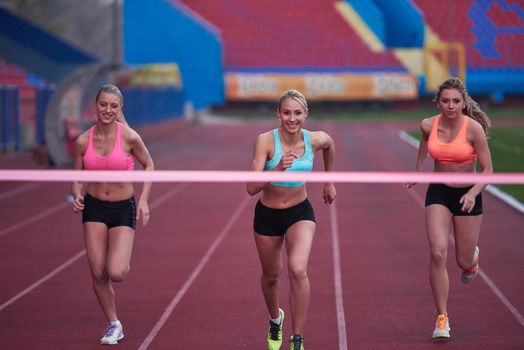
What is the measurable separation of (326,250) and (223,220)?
9.16ft

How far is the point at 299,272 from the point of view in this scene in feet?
20.8

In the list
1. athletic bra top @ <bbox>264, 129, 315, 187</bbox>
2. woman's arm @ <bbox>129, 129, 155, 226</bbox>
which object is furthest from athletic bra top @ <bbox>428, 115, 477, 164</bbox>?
woman's arm @ <bbox>129, 129, 155, 226</bbox>

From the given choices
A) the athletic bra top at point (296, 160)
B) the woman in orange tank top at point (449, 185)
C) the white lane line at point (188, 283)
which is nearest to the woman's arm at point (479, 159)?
the woman in orange tank top at point (449, 185)

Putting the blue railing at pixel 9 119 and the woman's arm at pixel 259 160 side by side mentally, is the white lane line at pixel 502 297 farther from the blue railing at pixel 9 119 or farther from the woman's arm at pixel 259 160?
the blue railing at pixel 9 119

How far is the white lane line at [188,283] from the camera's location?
7.39 m

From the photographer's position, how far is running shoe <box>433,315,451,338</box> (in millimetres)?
7035

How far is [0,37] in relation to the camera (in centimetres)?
3012

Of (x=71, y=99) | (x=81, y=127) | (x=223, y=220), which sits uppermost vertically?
(x=71, y=99)

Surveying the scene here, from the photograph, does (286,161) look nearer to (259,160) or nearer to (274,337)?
(259,160)

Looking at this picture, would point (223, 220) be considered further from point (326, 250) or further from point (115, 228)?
point (115, 228)

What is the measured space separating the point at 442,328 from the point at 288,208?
139cm

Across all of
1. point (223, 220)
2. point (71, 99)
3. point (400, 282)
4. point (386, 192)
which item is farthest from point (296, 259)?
point (71, 99)

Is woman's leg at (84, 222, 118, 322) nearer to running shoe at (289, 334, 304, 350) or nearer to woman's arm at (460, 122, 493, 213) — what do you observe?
running shoe at (289, 334, 304, 350)

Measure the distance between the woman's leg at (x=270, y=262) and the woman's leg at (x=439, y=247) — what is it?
3.48ft
